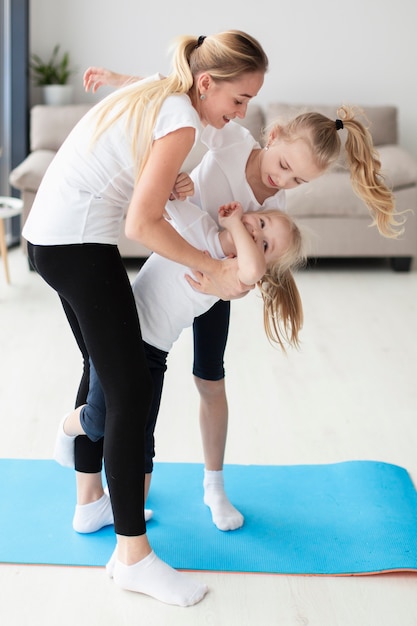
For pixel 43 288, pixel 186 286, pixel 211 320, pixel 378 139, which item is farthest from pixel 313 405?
pixel 378 139

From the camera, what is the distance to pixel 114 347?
5.54 ft

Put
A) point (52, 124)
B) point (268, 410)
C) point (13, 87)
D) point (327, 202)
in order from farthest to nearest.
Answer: point (13, 87)
point (52, 124)
point (327, 202)
point (268, 410)

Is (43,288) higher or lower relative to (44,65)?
lower

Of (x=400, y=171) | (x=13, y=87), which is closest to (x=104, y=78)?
(x=400, y=171)

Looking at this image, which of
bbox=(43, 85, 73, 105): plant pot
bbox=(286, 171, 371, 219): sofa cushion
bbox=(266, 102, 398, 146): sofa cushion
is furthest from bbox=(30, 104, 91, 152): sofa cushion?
bbox=(286, 171, 371, 219): sofa cushion

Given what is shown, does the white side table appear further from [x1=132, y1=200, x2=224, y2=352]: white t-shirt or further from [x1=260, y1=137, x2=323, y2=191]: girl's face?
[x1=260, y1=137, x2=323, y2=191]: girl's face

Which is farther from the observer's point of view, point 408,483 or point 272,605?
point 408,483

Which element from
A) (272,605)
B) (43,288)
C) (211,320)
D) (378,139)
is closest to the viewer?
(272,605)

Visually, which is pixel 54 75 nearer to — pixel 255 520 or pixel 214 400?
pixel 214 400

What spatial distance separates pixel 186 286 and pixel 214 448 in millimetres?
541

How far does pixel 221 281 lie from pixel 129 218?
11.0 inches

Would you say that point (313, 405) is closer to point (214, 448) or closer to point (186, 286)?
point (214, 448)

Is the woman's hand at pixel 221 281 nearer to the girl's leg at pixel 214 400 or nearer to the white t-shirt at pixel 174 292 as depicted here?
the white t-shirt at pixel 174 292

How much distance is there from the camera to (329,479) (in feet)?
7.70
